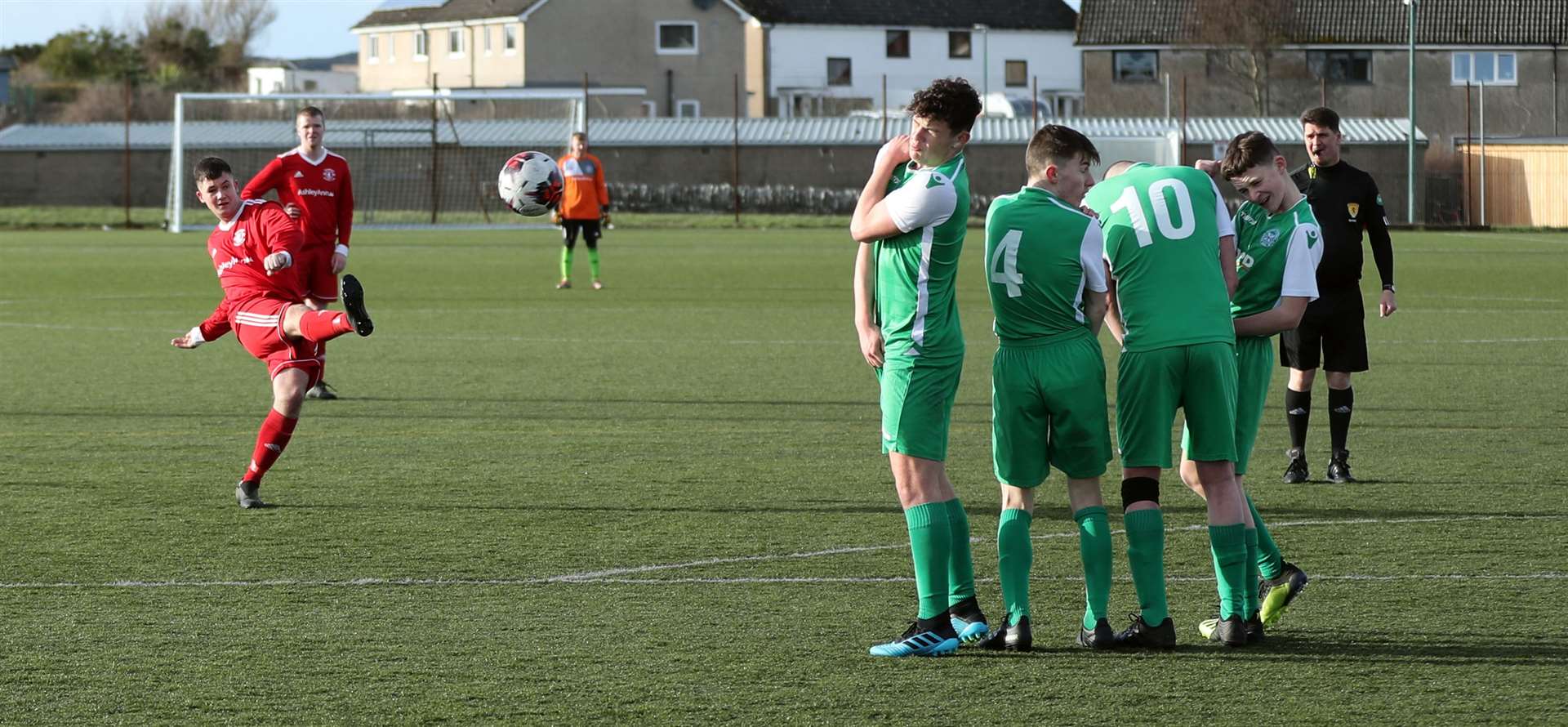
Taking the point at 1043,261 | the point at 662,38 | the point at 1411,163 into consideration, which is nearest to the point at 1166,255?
the point at 1043,261

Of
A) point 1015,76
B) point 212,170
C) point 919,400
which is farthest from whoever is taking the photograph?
point 1015,76

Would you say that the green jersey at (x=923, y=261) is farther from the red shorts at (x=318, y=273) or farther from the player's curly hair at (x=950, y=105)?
the red shorts at (x=318, y=273)

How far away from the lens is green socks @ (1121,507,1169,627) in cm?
541

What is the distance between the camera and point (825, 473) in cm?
910

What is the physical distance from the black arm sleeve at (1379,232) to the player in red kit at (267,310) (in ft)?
15.9

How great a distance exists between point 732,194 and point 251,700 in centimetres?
4104

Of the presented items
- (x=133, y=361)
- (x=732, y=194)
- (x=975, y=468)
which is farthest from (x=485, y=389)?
(x=732, y=194)

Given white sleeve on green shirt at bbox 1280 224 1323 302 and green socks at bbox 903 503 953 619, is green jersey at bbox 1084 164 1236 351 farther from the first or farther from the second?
green socks at bbox 903 503 953 619

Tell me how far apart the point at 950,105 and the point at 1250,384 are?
5.55 feet

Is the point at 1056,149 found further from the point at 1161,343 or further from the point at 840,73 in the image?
the point at 840,73

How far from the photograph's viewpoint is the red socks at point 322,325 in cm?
793

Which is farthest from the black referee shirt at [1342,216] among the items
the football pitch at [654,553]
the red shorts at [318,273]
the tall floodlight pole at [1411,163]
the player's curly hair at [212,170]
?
the tall floodlight pole at [1411,163]

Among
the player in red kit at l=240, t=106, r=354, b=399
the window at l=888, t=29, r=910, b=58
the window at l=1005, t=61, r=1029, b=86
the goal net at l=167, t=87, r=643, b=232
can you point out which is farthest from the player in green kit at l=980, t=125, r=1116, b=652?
the window at l=1005, t=61, r=1029, b=86

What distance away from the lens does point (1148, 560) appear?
540 centimetres
